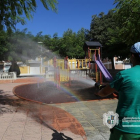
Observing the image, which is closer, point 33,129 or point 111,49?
point 33,129

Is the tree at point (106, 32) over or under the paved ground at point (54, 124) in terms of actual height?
over

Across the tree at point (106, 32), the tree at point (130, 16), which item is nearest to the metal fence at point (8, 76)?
the tree at point (106, 32)

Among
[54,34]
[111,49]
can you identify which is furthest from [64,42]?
[111,49]

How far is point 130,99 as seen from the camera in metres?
1.68

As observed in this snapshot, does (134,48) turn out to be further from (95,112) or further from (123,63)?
(123,63)

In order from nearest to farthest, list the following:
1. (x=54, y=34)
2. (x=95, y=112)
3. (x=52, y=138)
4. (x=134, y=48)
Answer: (x=134, y=48), (x=52, y=138), (x=95, y=112), (x=54, y=34)

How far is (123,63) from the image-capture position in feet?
129

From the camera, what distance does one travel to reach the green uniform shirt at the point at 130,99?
Result: 1.66 meters

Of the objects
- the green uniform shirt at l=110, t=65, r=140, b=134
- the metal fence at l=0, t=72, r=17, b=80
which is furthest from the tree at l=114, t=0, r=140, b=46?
the metal fence at l=0, t=72, r=17, b=80

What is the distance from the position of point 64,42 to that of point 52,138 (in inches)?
1048

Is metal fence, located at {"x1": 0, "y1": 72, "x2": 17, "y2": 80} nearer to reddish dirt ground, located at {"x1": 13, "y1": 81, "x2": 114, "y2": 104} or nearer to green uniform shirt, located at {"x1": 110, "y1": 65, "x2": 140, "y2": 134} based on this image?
reddish dirt ground, located at {"x1": 13, "y1": 81, "x2": 114, "y2": 104}

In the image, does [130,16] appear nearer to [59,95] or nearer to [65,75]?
[59,95]

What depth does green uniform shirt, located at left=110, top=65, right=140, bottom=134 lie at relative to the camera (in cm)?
166

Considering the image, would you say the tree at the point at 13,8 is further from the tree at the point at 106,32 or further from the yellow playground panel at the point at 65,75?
the tree at the point at 106,32
